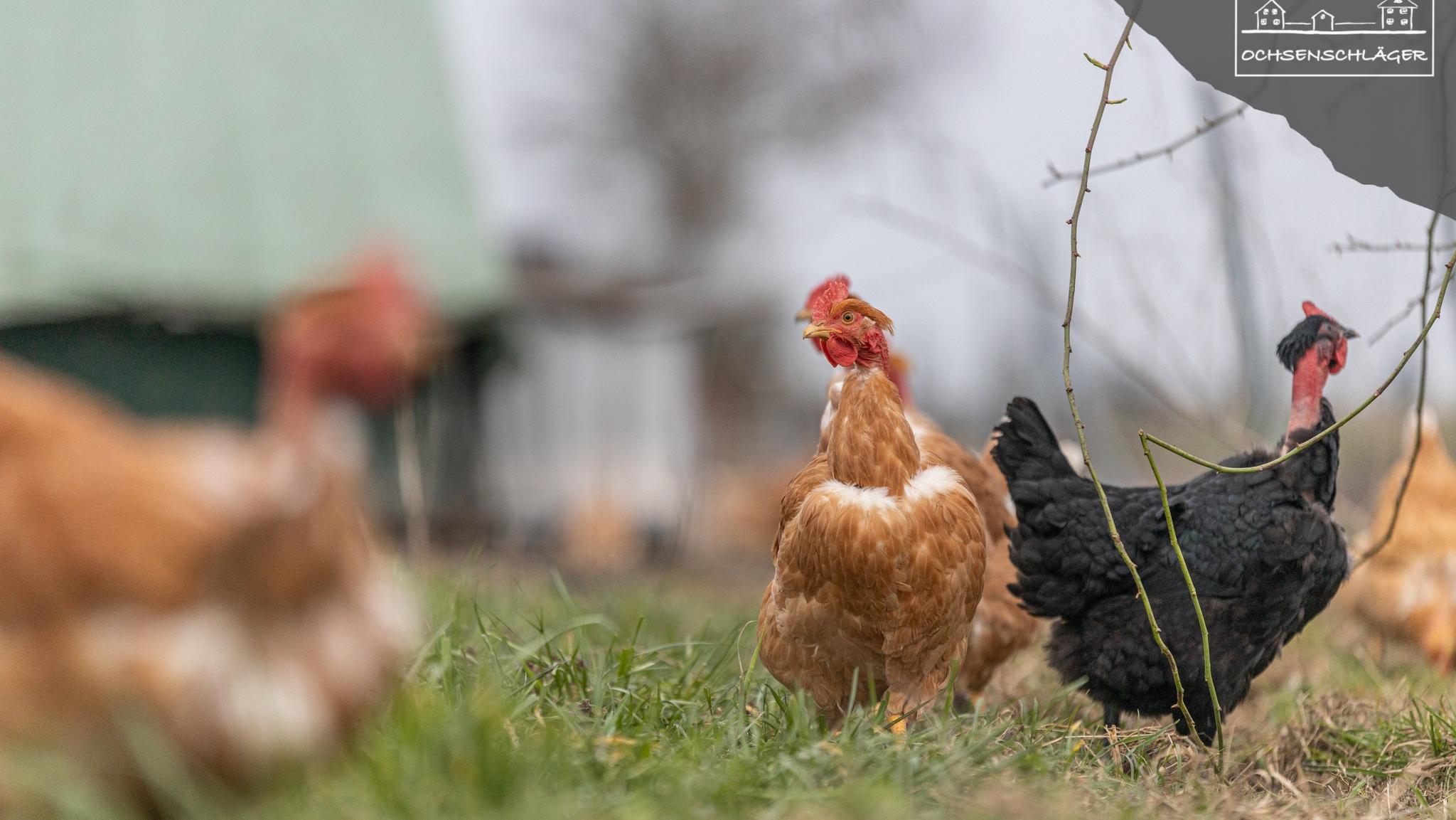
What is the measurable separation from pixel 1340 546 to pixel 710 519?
1140cm

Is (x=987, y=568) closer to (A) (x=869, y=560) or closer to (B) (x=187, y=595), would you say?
(A) (x=869, y=560)

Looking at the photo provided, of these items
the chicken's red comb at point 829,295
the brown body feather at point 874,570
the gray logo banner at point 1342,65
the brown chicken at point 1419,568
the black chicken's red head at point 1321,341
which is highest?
the gray logo banner at point 1342,65

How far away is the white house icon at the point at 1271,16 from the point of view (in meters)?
3.44

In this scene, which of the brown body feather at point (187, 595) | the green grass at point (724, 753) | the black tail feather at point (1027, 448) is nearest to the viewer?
the brown body feather at point (187, 595)

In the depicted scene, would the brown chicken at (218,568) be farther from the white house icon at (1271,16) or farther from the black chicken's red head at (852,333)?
the white house icon at (1271,16)

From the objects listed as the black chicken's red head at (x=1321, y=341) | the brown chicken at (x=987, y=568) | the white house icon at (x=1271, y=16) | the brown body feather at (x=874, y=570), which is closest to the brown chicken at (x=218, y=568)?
the brown body feather at (x=874, y=570)

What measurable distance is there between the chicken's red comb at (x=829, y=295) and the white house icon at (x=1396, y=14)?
75.1 inches

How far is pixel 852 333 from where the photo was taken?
304cm

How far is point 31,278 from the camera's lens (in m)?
6.81

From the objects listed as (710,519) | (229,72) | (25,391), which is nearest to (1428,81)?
(25,391)

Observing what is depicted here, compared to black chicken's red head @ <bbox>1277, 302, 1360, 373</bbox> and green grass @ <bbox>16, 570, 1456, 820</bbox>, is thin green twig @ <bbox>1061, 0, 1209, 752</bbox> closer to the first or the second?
green grass @ <bbox>16, 570, 1456, 820</bbox>

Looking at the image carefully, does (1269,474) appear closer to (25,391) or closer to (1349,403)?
(1349,403)

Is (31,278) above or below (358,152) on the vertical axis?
below

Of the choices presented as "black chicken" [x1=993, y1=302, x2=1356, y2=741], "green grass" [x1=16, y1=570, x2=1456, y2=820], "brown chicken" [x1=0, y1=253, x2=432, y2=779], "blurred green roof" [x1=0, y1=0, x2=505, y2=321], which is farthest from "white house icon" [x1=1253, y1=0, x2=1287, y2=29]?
"blurred green roof" [x1=0, y1=0, x2=505, y2=321]
